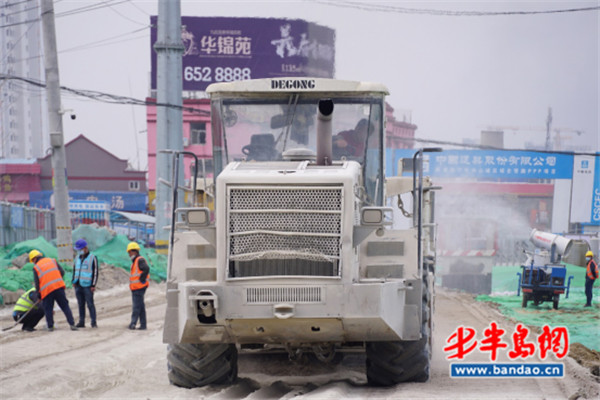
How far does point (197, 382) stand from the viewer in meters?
9.07

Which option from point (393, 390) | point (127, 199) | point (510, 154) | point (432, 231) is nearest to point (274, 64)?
point (127, 199)

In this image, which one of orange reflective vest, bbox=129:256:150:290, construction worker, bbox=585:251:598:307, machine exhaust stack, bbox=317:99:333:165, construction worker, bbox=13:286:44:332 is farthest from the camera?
construction worker, bbox=585:251:598:307

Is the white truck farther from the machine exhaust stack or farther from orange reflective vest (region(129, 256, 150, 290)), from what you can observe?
orange reflective vest (region(129, 256, 150, 290))

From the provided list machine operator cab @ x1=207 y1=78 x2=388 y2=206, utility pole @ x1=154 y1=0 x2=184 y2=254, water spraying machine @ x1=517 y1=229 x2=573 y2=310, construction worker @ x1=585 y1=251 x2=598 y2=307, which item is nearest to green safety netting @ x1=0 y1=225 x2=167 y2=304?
utility pole @ x1=154 y1=0 x2=184 y2=254

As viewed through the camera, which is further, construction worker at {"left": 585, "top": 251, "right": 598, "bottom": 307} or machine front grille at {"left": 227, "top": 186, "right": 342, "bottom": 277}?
construction worker at {"left": 585, "top": 251, "right": 598, "bottom": 307}

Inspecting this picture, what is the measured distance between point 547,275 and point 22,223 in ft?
54.1

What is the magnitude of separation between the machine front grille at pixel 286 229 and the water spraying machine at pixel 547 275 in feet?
43.5

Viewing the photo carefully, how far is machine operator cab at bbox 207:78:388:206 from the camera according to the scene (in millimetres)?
9438

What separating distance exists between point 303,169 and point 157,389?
2.92 metres

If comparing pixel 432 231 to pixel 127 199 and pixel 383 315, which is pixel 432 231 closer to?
pixel 383 315

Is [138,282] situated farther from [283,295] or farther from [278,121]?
[283,295]

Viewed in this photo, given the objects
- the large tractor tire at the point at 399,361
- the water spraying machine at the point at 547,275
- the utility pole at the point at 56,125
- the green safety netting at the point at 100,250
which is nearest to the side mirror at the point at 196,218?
the large tractor tire at the point at 399,361

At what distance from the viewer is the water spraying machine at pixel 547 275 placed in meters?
20.0

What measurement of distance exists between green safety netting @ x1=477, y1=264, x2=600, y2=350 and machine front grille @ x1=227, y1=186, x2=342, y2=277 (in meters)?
8.17
